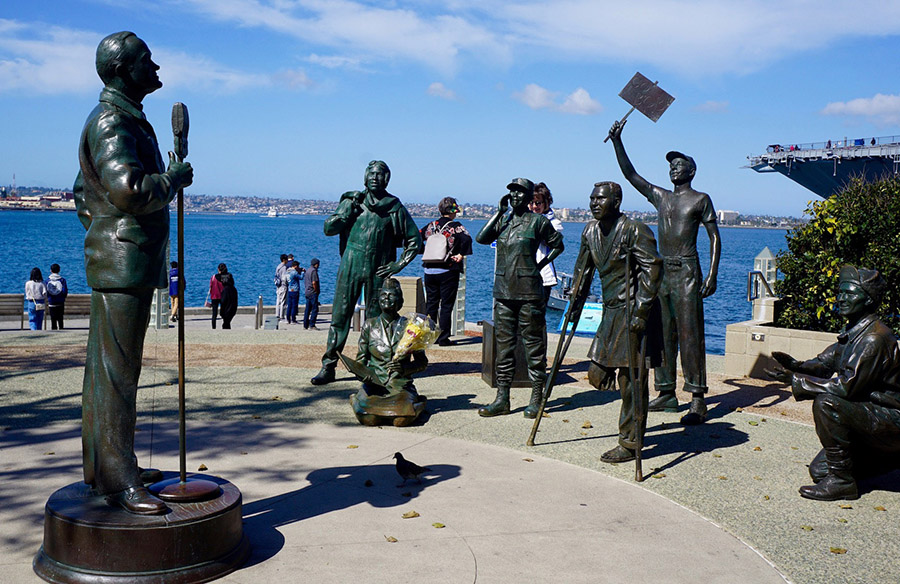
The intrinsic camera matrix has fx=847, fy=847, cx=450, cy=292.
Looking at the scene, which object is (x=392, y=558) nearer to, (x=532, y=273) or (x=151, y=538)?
(x=151, y=538)

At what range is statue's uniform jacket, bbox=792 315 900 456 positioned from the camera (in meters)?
6.00

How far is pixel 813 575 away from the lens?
495cm

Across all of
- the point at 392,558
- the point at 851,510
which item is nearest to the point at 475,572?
the point at 392,558

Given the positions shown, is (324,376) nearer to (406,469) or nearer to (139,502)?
(406,469)

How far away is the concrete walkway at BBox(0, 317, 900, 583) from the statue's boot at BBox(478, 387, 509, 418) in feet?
0.34

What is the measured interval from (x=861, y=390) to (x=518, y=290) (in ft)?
11.5

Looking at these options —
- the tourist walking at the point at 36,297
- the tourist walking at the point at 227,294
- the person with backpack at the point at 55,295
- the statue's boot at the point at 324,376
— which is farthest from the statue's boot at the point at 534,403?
the tourist walking at the point at 36,297

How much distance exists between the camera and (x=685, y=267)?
345 inches

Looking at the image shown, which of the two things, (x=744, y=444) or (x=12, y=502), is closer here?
(x=12, y=502)

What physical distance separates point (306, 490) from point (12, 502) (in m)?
1.95

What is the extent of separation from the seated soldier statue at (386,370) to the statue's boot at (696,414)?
2.68 m

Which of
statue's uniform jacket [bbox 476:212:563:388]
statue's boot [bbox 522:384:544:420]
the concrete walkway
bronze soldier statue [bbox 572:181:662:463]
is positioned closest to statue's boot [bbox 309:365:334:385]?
the concrete walkway

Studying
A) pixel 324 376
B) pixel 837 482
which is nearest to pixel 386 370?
pixel 324 376

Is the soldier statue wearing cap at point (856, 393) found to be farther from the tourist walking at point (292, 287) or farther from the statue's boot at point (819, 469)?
the tourist walking at point (292, 287)
